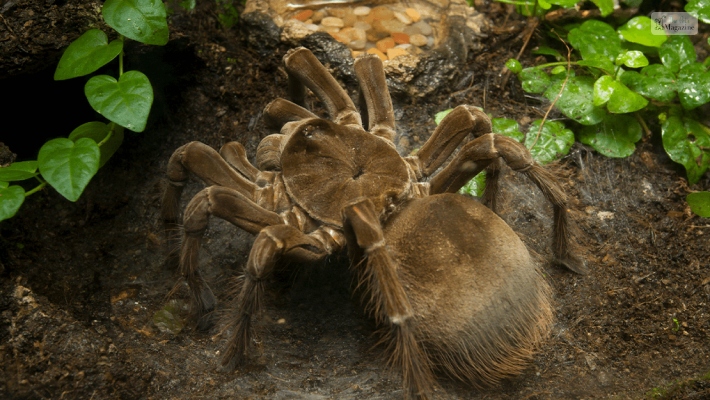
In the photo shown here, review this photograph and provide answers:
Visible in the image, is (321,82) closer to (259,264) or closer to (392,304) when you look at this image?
(259,264)

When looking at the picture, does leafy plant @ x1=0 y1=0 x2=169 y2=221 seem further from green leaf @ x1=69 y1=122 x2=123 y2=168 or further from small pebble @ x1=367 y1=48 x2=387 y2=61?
small pebble @ x1=367 y1=48 x2=387 y2=61

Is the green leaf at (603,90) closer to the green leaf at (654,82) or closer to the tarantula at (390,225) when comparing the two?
the green leaf at (654,82)

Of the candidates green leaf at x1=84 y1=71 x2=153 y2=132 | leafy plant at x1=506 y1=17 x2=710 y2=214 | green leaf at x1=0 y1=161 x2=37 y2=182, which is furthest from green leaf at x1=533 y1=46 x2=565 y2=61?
green leaf at x1=0 y1=161 x2=37 y2=182

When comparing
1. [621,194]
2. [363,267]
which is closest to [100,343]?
[363,267]

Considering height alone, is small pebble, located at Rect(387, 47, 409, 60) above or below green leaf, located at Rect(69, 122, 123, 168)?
below

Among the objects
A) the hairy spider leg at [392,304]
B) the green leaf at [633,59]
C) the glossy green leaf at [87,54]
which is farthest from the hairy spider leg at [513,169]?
the glossy green leaf at [87,54]

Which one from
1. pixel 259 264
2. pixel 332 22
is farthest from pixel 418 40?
pixel 259 264

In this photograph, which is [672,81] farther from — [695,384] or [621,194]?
[695,384]
